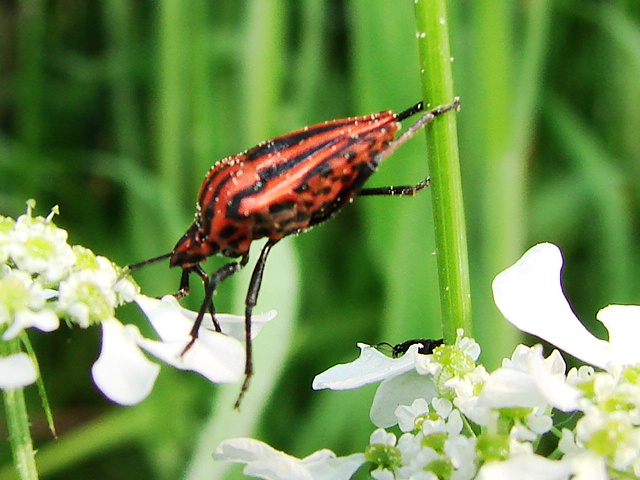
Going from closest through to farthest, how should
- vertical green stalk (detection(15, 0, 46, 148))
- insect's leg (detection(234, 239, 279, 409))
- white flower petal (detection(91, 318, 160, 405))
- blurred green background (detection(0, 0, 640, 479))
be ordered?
1. white flower petal (detection(91, 318, 160, 405))
2. insect's leg (detection(234, 239, 279, 409))
3. blurred green background (detection(0, 0, 640, 479))
4. vertical green stalk (detection(15, 0, 46, 148))

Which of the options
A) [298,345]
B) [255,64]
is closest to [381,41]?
[255,64]

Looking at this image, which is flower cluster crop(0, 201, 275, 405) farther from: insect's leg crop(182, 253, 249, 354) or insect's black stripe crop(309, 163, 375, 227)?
insect's black stripe crop(309, 163, 375, 227)

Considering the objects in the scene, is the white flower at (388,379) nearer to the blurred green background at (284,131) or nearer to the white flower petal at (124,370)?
the white flower petal at (124,370)

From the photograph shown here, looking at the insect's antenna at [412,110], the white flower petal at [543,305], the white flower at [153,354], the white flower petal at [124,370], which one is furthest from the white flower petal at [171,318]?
the insect's antenna at [412,110]

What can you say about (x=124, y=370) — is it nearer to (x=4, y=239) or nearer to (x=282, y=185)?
(x=4, y=239)

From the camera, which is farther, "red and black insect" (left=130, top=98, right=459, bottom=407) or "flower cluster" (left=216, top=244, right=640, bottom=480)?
"red and black insect" (left=130, top=98, right=459, bottom=407)

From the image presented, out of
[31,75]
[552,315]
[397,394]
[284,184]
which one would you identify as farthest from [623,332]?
[31,75]

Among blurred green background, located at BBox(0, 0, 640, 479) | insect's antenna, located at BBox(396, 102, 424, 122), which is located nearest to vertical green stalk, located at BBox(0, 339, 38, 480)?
insect's antenna, located at BBox(396, 102, 424, 122)

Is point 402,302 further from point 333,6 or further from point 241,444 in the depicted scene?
point 333,6
